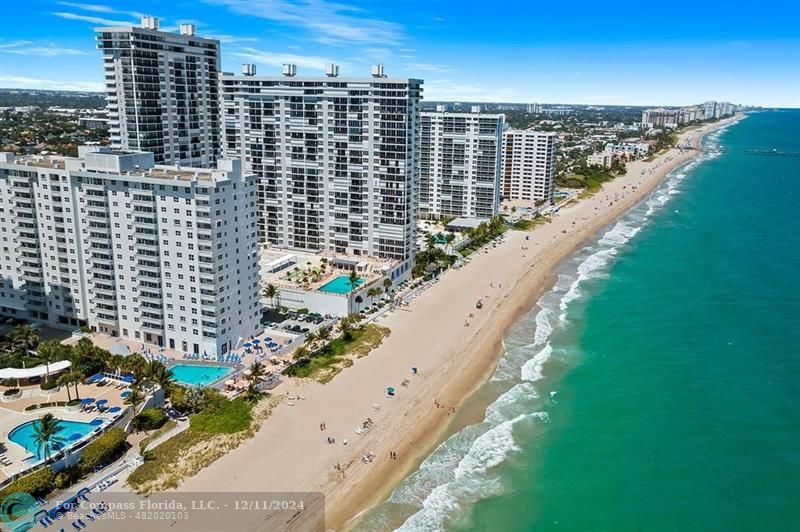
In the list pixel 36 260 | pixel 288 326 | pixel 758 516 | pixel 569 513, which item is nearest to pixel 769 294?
pixel 758 516

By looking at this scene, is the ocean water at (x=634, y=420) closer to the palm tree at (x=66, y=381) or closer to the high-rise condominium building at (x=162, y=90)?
the palm tree at (x=66, y=381)

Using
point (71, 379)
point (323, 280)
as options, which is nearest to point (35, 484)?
point (71, 379)

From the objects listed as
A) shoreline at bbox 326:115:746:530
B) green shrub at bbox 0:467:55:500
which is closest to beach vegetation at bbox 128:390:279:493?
green shrub at bbox 0:467:55:500

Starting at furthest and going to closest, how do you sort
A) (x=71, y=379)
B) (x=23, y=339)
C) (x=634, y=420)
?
(x=23, y=339) → (x=634, y=420) → (x=71, y=379)

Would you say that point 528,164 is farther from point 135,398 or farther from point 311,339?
point 135,398

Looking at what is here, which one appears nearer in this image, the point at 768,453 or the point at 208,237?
the point at 768,453

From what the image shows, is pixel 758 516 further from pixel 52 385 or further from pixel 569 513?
pixel 52 385
